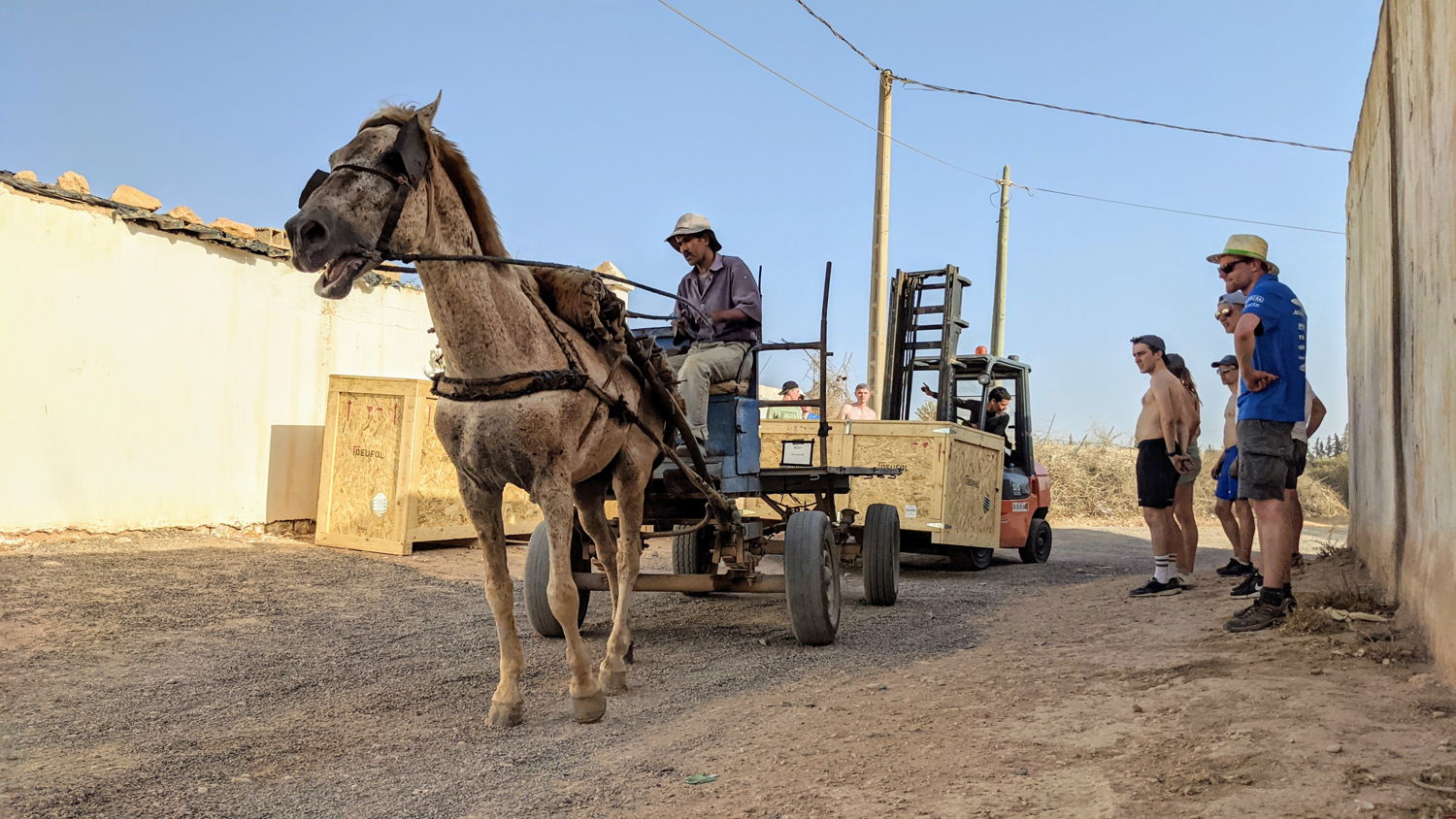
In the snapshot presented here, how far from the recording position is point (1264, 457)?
557 centimetres

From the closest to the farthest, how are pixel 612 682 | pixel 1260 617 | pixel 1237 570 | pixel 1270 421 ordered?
pixel 612 682, pixel 1260 617, pixel 1270 421, pixel 1237 570

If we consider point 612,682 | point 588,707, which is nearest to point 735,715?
point 588,707

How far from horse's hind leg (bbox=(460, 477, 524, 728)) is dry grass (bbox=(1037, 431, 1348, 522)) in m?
18.5

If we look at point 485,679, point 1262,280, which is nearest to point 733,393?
point 485,679

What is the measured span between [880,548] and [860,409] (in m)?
5.33

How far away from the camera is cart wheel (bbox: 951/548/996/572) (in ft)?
37.6

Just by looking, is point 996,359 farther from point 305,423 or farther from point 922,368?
point 305,423

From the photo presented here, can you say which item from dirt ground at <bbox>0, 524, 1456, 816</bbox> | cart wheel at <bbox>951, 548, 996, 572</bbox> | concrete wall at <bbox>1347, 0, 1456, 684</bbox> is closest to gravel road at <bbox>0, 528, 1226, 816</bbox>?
dirt ground at <bbox>0, 524, 1456, 816</bbox>

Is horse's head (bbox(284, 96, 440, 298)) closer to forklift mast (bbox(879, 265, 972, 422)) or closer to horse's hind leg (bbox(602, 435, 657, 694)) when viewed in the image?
horse's hind leg (bbox(602, 435, 657, 694))

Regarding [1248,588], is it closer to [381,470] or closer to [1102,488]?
[381,470]

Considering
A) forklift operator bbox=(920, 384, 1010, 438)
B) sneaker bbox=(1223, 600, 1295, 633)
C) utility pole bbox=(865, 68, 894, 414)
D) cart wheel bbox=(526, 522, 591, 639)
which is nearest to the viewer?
sneaker bbox=(1223, 600, 1295, 633)

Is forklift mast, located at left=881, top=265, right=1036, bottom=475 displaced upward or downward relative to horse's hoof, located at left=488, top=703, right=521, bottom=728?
upward

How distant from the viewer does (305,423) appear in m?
12.3

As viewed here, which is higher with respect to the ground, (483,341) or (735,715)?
(483,341)
